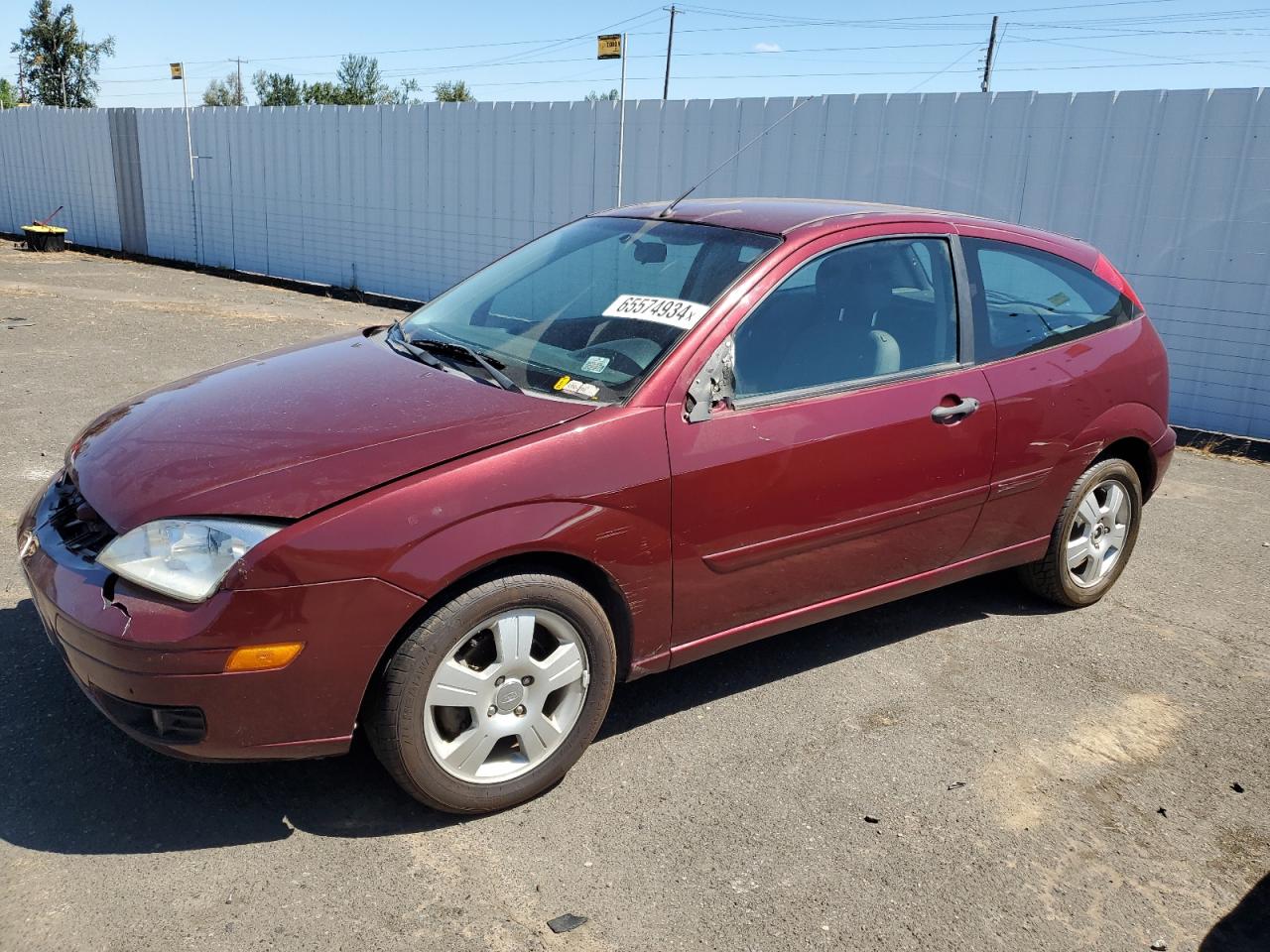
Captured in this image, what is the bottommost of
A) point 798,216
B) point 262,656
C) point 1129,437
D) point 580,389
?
point 262,656

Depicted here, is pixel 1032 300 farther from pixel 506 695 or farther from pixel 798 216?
pixel 506 695

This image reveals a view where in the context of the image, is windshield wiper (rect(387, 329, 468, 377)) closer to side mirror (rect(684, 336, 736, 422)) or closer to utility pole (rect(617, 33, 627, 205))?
side mirror (rect(684, 336, 736, 422))

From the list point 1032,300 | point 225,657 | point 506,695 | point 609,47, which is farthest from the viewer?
point 609,47

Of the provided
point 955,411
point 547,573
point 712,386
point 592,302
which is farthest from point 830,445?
point 547,573

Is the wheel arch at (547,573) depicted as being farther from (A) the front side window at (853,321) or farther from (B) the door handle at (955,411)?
(B) the door handle at (955,411)

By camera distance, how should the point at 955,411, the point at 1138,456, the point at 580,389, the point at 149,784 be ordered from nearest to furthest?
the point at 149,784 < the point at 580,389 < the point at 955,411 < the point at 1138,456

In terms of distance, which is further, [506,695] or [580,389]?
[580,389]

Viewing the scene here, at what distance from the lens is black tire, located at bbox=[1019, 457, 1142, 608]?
4559 millimetres

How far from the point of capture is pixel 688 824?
10.2 feet

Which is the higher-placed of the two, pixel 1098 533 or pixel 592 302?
pixel 592 302

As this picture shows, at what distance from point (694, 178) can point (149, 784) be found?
363 inches

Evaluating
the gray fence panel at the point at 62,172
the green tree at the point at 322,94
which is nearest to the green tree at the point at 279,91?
the green tree at the point at 322,94

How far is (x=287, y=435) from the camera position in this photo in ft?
10.0

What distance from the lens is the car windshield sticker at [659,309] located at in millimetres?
3438
